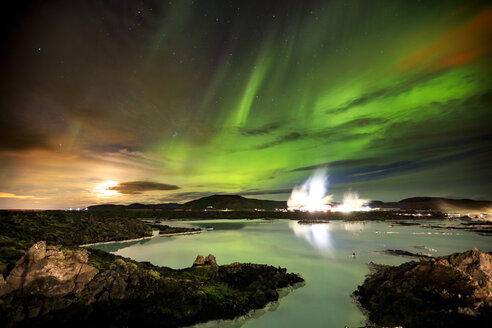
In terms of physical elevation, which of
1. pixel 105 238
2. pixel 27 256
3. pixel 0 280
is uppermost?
pixel 27 256

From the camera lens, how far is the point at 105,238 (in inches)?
2158

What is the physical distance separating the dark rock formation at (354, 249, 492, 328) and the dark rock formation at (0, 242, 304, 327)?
7768mm

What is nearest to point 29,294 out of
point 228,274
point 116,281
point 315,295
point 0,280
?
point 0,280

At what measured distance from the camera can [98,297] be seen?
14.7m

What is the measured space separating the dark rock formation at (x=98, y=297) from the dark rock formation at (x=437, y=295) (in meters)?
7.77

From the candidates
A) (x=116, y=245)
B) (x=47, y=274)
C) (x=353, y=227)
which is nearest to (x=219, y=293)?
(x=47, y=274)

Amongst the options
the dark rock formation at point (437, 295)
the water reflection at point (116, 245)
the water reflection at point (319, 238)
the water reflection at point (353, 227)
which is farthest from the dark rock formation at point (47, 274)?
the water reflection at point (353, 227)

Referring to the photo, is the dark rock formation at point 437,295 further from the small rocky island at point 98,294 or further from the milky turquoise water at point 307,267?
Answer: the small rocky island at point 98,294

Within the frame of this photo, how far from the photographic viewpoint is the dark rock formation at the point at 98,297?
13.3 m

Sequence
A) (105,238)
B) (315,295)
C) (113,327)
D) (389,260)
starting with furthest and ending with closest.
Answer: (105,238)
(389,260)
(315,295)
(113,327)

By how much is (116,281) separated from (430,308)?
1788 centimetres

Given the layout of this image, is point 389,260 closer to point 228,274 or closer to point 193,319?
point 228,274

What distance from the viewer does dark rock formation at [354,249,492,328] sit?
12062 mm

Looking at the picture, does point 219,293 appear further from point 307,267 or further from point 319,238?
point 319,238
